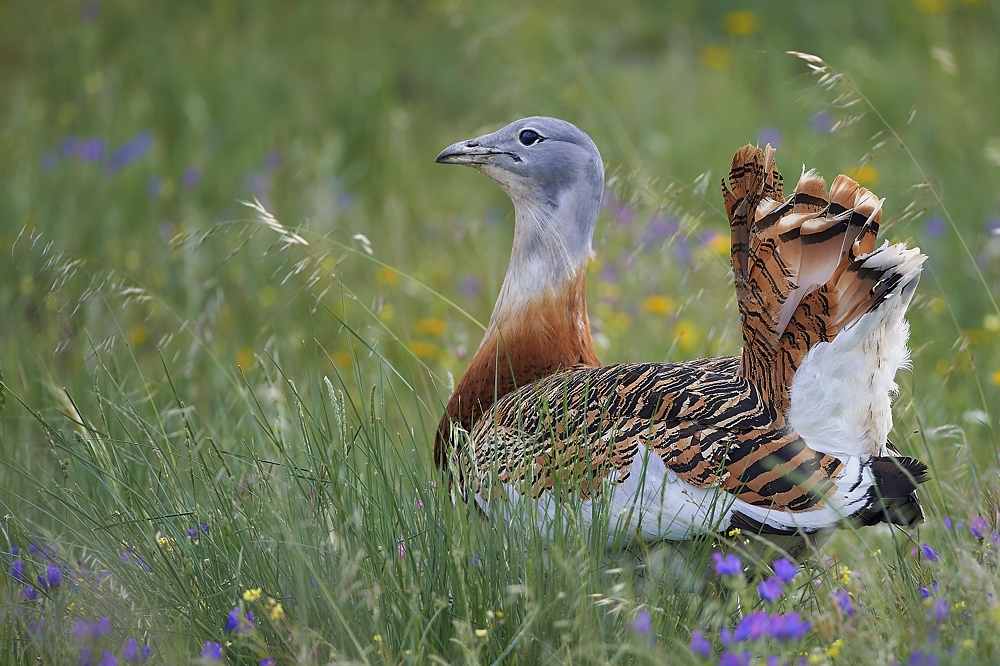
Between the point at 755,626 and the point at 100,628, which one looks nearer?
the point at 755,626

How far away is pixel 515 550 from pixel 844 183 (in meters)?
0.96

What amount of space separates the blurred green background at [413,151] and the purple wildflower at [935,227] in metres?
0.01

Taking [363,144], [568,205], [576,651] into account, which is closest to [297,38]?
[363,144]

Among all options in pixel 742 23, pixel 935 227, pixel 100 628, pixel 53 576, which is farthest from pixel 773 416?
pixel 742 23

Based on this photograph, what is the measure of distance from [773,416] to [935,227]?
256 centimetres

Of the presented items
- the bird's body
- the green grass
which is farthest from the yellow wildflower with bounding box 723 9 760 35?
the bird's body

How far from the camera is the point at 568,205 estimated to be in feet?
8.80

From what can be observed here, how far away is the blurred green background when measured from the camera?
12.3 feet

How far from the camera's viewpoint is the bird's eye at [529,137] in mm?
2668

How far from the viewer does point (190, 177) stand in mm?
4672

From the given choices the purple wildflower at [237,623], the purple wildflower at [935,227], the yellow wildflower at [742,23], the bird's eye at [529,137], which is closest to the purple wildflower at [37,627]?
the purple wildflower at [237,623]

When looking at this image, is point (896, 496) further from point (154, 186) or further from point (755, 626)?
point (154, 186)

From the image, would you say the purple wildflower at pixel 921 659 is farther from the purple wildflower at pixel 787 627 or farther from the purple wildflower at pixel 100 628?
the purple wildflower at pixel 100 628

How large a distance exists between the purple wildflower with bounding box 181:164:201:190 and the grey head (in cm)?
236
